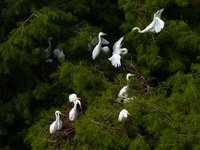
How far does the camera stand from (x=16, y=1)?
3633 mm

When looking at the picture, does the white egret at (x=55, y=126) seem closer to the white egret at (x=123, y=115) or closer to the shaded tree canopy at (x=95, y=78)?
the shaded tree canopy at (x=95, y=78)

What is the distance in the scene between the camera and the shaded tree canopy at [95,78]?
2357 millimetres

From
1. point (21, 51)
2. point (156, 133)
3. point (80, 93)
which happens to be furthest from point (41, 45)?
point (156, 133)

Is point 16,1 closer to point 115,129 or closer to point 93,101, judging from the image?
point 93,101

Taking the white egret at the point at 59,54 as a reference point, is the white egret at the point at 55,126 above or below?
below

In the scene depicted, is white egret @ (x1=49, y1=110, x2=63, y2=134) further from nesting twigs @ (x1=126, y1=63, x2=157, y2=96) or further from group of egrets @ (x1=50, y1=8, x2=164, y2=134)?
nesting twigs @ (x1=126, y1=63, x2=157, y2=96)

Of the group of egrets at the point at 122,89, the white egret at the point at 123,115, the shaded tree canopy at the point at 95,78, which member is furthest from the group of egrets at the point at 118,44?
the white egret at the point at 123,115

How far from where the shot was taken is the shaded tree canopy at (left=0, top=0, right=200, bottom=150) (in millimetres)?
2357

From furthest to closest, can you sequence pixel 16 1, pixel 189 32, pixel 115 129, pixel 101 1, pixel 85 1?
pixel 101 1
pixel 85 1
pixel 16 1
pixel 189 32
pixel 115 129

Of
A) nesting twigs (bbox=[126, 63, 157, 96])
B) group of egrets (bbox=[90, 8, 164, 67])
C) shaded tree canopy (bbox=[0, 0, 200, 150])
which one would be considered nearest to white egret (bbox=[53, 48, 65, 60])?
shaded tree canopy (bbox=[0, 0, 200, 150])

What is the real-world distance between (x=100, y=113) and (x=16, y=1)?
2.09 meters

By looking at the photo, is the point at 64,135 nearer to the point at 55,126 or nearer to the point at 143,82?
the point at 55,126

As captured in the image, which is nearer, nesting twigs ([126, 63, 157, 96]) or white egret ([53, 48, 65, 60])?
nesting twigs ([126, 63, 157, 96])

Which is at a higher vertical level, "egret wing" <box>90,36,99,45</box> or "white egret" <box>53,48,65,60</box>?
"egret wing" <box>90,36,99,45</box>
